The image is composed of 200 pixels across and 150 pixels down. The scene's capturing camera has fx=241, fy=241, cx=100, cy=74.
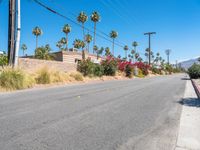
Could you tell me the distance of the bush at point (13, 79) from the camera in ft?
50.7

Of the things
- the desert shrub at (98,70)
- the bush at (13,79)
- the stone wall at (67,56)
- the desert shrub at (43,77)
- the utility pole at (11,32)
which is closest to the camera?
the bush at (13,79)

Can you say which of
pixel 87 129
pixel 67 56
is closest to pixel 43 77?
pixel 87 129

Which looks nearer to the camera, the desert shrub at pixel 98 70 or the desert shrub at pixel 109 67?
the desert shrub at pixel 98 70

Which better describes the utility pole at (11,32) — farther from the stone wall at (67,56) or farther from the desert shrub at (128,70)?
the desert shrub at (128,70)

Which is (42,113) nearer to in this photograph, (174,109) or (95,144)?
(95,144)

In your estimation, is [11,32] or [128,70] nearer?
[11,32]

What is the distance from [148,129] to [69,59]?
39.5 metres

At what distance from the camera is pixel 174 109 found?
27.3 ft

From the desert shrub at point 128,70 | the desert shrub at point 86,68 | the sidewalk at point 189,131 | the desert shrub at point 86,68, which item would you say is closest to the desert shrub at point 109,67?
the desert shrub at point 86,68

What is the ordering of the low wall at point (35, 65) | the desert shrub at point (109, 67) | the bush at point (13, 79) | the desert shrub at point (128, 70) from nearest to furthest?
the bush at point (13, 79) → the low wall at point (35, 65) → the desert shrub at point (109, 67) → the desert shrub at point (128, 70)

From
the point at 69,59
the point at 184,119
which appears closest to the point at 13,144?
the point at 184,119

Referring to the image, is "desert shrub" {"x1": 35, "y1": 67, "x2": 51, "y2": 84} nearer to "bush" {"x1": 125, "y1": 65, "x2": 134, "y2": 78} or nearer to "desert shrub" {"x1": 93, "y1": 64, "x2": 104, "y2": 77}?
"desert shrub" {"x1": 93, "y1": 64, "x2": 104, "y2": 77}

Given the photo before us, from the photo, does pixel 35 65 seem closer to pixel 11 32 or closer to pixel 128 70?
pixel 11 32

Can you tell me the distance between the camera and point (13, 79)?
1578 centimetres
